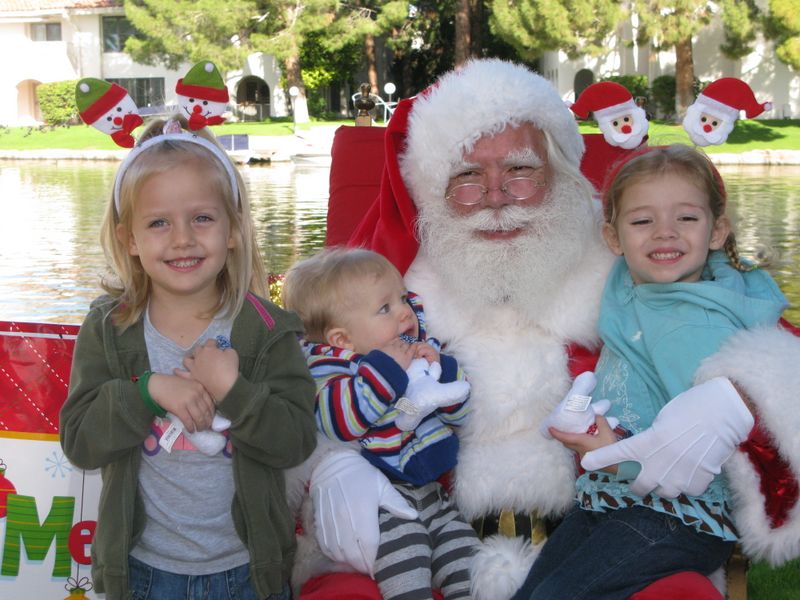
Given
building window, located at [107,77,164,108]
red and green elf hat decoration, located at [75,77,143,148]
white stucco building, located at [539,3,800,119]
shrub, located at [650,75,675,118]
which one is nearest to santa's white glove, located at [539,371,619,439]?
red and green elf hat decoration, located at [75,77,143,148]

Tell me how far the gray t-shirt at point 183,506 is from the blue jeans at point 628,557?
84cm

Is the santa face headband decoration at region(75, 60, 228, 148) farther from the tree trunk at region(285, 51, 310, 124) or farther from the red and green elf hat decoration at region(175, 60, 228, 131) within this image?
the tree trunk at region(285, 51, 310, 124)

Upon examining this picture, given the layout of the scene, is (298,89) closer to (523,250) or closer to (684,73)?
(684,73)

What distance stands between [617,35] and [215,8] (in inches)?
484

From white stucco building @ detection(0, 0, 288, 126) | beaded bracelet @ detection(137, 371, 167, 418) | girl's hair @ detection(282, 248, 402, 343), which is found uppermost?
white stucco building @ detection(0, 0, 288, 126)

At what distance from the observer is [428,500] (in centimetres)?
259

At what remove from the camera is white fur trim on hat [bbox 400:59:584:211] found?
2.95 m

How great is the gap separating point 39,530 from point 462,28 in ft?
94.5

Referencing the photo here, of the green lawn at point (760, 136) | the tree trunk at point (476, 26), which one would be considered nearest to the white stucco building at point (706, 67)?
the green lawn at point (760, 136)

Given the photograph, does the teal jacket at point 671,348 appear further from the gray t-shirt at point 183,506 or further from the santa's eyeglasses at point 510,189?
the gray t-shirt at point 183,506

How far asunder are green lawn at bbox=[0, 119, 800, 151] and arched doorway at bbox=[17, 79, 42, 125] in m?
2.64

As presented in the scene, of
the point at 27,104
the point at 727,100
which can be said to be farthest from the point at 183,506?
the point at 27,104

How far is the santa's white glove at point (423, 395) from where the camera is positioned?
8.00 ft

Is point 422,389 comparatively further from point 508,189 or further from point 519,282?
point 508,189
